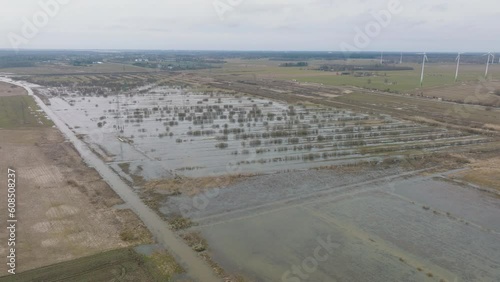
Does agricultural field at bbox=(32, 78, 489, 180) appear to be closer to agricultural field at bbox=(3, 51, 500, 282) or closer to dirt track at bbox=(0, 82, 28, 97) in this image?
agricultural field at bbox=(3, 51, 500, 282)

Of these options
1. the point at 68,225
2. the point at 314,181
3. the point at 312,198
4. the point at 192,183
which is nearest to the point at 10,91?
the point at 192,183

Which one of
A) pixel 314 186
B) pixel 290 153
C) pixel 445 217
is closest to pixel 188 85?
pixel 290 153

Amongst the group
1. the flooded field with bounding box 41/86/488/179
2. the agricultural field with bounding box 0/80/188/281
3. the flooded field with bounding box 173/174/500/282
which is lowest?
the flooded field with bounding box 173/174/500/282

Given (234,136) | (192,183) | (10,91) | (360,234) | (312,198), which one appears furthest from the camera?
(10,91)

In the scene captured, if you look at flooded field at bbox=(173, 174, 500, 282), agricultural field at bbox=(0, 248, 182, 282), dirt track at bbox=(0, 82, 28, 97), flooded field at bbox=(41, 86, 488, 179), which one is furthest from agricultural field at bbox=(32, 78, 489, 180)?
dirt track at bbox=(0, 82, 28, 97)

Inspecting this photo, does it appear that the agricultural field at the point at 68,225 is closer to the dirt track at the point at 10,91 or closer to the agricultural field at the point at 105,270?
the agricultural field at the point at 105,270

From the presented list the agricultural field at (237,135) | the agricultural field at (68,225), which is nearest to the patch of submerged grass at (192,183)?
the agricultural field at (237,135)

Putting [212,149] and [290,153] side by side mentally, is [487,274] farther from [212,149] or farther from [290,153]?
[212,149]

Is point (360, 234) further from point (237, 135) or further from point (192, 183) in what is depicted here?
point (237, 135)

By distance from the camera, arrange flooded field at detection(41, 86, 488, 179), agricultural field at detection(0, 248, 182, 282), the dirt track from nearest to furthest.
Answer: agricultural field at detection(0, 248, 182, 282) < flooded field at detection(41, 86, 488, 179) < the dirt track
